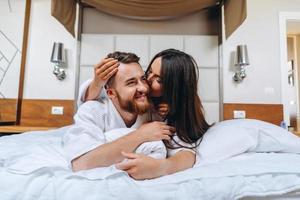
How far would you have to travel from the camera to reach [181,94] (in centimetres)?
88

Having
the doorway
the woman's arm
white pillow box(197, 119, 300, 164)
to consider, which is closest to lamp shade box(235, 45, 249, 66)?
the doorway

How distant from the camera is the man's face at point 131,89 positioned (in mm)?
838

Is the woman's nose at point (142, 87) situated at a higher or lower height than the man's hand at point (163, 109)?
higher

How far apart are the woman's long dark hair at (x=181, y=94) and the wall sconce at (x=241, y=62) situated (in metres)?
1.44

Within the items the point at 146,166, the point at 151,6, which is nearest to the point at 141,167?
the point at 146,166

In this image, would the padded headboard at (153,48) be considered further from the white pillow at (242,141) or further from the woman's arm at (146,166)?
the woman's arm at (146,166)

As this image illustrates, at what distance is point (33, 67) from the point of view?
7.70ft

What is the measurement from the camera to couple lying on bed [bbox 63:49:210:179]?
695mm

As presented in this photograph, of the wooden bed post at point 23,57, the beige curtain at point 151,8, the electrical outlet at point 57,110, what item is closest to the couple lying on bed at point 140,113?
the beige curtain at point 151,8

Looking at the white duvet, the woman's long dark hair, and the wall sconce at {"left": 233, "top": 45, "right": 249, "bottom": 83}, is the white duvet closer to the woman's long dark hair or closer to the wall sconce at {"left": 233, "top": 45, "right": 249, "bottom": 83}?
the woman's long dark hair

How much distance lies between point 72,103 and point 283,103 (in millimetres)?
2080

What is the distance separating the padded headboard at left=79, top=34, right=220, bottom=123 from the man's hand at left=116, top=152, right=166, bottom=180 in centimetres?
165

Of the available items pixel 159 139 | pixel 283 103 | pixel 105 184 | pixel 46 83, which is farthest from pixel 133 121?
pixel 283 103

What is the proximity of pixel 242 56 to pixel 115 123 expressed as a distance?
1.70m
